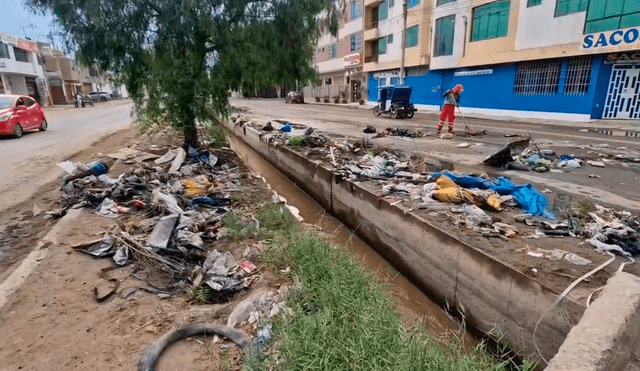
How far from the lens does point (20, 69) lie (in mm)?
33875

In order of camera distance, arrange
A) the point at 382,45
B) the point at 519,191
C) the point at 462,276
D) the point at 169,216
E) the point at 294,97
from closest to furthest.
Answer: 1. the point at 462,276
2. the point at 169,216
3. the point at 519,191
4. the point at 382,45
5. the point at 294,97

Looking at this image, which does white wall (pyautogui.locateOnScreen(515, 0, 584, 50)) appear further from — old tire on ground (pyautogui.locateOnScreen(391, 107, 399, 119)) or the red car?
the red car

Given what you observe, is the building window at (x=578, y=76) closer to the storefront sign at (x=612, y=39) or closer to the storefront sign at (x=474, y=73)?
the storefront sign at (x=612, y=39)

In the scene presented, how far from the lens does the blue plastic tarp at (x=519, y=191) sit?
4.50m

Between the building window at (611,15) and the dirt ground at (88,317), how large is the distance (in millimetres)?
18463

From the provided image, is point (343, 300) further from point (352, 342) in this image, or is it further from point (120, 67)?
point (120, 67)

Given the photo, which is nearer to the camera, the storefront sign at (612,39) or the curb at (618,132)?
the curb at (618,132)

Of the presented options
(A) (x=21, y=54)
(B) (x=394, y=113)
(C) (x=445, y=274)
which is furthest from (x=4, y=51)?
(C) (x=445, y=274)

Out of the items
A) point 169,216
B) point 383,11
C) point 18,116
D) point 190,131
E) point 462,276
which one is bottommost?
point 462,276

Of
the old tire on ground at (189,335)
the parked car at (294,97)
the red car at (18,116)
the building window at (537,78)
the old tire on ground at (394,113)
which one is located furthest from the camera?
the parked car at (294,97)

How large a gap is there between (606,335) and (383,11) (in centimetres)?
3450

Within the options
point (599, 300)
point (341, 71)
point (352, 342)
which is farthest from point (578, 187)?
point (341, 71)

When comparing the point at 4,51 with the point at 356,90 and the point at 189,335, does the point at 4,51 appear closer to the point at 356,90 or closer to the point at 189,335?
the point at 356,90

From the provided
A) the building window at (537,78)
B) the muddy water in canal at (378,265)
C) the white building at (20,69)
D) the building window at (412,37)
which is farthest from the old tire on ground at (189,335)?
the white building at (20,69)
